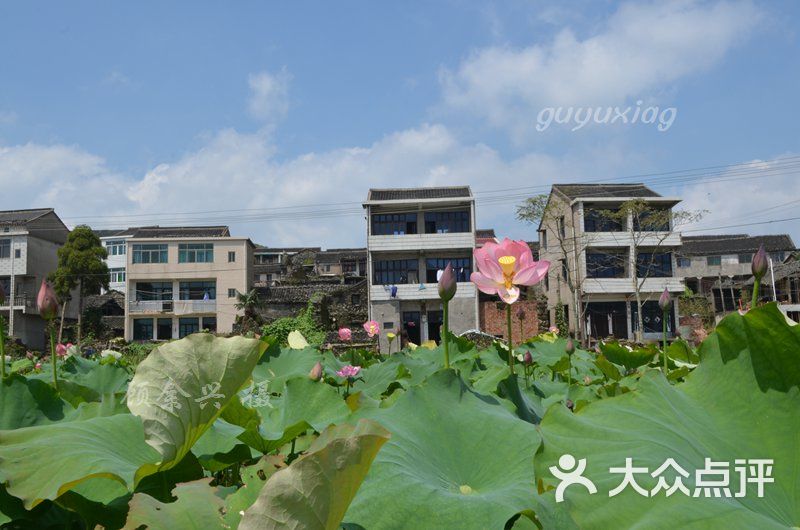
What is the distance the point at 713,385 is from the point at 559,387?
2.92 feet

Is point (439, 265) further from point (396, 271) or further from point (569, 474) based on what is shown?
point (569, 474)

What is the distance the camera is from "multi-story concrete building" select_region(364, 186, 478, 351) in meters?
21.6

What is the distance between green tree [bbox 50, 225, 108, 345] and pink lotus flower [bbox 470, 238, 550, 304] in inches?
1008

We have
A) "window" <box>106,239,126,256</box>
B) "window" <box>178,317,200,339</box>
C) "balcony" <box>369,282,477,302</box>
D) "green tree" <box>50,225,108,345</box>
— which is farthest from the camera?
"window" <box>106,239,126,256</box>

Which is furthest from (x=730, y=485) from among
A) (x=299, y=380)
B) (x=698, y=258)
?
(x=698, y=258)

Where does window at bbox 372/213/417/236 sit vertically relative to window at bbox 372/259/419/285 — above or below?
above

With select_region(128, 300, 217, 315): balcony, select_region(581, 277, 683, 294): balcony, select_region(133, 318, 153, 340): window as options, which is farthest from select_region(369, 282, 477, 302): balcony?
select_region(133, 318, 153, 340): window

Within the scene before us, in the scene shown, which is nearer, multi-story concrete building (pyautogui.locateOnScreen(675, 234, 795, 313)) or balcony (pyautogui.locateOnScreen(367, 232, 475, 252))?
balcony (pyautogui.locateOnScreen(367, 232, 475, 252))

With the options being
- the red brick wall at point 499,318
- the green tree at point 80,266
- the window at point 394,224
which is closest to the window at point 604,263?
the red brick wall at point 499,318

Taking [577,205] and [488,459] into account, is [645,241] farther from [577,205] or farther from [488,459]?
[488,459]

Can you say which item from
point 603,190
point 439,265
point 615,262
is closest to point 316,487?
point 439,265

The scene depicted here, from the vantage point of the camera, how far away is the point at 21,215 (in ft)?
89.2

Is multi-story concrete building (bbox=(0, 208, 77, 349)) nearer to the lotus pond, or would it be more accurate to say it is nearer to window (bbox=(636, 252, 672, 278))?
window (bbox=(636, 252, 672, 278))

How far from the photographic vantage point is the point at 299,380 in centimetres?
117
